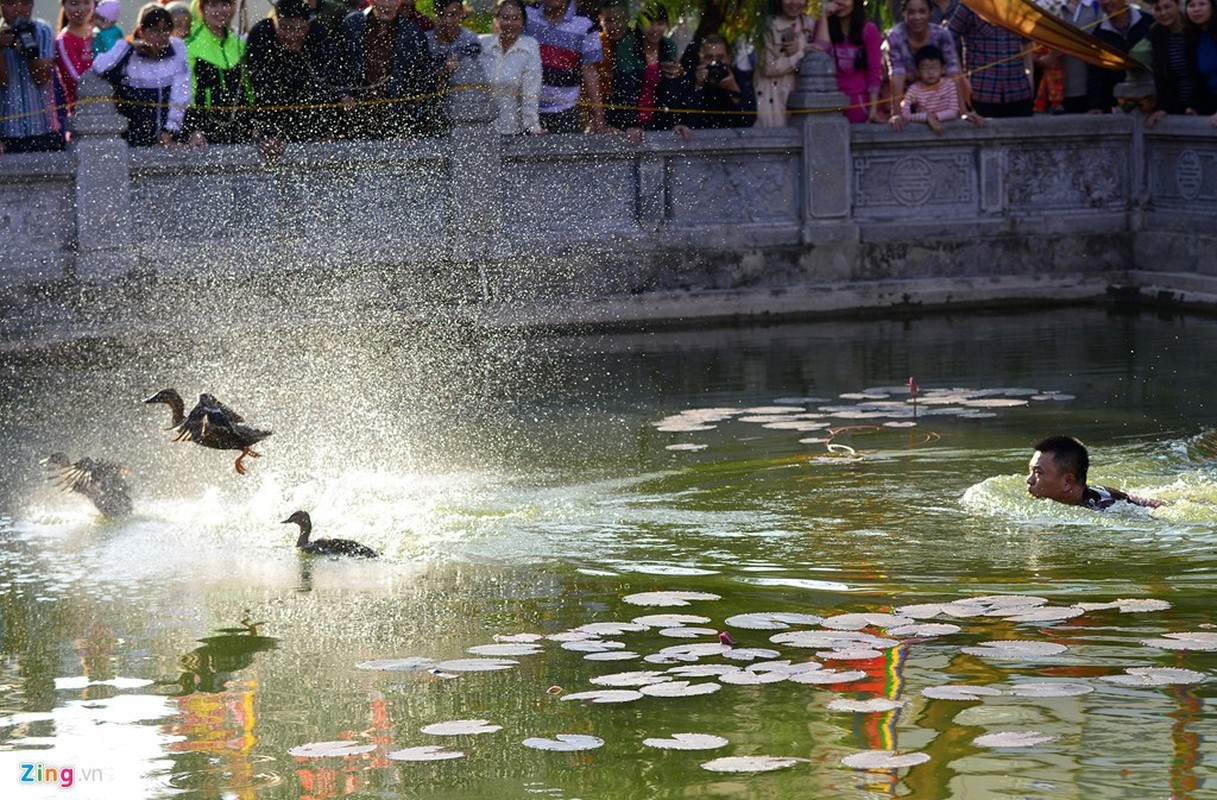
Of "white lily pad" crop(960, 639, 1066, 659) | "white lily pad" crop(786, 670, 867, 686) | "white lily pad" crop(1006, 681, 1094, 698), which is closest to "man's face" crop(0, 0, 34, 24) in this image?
"white lily pad" crop(786, 670, 867, 686)

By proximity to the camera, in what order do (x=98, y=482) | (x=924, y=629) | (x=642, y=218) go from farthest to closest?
(x=642, y=218), (x=98, y=482), (x=924, y=629)

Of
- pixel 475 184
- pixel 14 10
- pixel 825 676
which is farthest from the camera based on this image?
pixel 475 184

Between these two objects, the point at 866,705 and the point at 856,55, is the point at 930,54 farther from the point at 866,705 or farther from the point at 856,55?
the point at 866,705

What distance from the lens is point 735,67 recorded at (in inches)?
765

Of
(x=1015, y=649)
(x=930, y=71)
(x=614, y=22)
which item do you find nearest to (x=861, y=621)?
(x=1015, y=649)

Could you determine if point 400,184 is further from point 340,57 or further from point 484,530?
point 484,530

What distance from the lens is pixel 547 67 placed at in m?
18.7

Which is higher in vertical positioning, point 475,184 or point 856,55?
point 856,55

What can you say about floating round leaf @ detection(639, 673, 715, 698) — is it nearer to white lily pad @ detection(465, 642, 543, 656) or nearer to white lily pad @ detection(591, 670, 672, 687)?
white lily pad @ detection(591, 670, 672, 687)

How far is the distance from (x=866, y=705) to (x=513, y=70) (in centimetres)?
1141

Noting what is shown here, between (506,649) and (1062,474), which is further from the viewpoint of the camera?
(1062,474)

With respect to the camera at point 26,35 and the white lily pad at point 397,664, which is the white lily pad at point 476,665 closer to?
the white lily pad at point 397,664

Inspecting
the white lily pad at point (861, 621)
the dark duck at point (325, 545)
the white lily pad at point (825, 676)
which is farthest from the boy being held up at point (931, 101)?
the white lily pad at point (825, 676)

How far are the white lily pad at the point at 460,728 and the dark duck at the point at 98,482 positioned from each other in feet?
14.3
